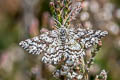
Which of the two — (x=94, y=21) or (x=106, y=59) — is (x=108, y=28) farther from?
(x=106, y=59)

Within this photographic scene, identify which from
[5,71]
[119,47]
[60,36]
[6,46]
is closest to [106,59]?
[119,47]

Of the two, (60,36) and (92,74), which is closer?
(60,36)

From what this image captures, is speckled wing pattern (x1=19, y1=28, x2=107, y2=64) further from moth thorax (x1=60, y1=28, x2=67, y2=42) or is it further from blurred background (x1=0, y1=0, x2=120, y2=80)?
blurred background (x1=0, y1=0, x2=120, y2=80)

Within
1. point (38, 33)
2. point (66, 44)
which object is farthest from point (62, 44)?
point (38, 33)

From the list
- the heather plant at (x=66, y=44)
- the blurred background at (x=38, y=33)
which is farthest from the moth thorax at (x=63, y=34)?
the blurred background at (x=38, y=33)

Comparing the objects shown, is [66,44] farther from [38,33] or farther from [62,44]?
[38,33]

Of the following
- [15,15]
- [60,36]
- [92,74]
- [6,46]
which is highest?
[15,15]

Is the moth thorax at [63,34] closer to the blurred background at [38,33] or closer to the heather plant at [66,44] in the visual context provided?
the heather plant at [66,44]
